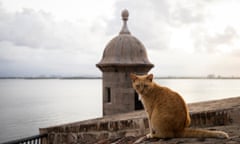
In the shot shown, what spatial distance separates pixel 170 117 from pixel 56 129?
4207 mm

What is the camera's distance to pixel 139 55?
1091 cm

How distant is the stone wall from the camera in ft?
16.6

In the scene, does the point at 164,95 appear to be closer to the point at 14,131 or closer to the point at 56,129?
the point at 56,129

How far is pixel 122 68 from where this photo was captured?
1073 centimetres

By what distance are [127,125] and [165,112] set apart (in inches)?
89.1

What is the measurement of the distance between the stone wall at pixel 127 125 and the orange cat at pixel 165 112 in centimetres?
127

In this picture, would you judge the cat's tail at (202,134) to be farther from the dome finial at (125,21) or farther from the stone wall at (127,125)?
the dome finial at (125,21)

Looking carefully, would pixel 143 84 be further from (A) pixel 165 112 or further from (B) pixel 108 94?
(B) pixel 108 94

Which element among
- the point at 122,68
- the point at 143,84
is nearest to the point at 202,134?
the point at 143,84

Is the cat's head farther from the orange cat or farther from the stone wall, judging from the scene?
the stone wall

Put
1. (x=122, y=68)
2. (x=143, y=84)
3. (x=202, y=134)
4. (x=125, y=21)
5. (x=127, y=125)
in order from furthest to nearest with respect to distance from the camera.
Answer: (x=125, y=21) < (x=122, y=68) < (x=127, y=125) < (x=143, y=84) < (x=202, y=134)

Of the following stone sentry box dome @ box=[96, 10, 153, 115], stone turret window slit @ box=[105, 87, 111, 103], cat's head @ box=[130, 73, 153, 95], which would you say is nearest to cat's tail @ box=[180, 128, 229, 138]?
cat's head @ box=[130, 73, 153, 95]

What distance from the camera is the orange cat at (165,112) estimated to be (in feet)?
12.5

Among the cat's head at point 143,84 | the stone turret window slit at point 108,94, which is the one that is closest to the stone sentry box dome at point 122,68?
the stone turret window slit at point 108,94
